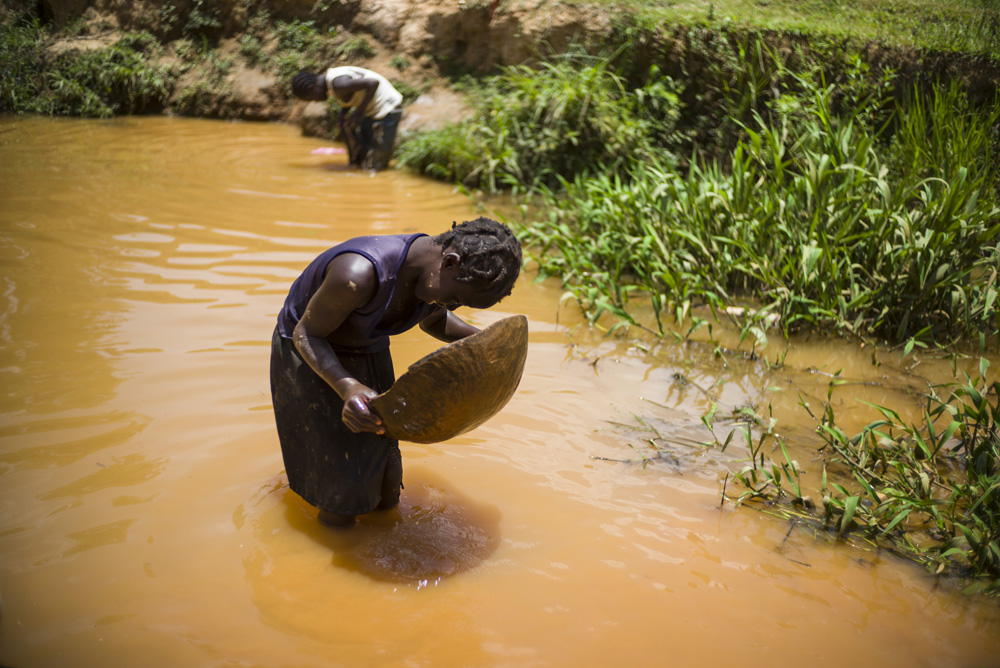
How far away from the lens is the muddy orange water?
184 cm

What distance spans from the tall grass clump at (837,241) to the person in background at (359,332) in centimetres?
186

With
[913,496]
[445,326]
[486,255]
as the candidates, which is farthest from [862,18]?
[486,255]

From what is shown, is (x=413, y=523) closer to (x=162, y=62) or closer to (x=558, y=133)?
(x=558, y=133)

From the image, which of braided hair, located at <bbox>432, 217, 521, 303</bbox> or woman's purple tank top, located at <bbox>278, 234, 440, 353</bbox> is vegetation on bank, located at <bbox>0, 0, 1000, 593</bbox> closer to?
braided hair, located at <bbox>432, 217, 521, 303</bbox>

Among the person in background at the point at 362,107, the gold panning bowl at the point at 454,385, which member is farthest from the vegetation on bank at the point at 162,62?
the gold panning bowl at the point at 454,385

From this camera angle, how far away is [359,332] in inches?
79.7

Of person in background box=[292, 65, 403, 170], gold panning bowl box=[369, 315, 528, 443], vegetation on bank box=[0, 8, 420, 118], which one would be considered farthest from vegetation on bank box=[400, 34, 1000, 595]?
vegetation on bank box=[0, 8, 420, 118]

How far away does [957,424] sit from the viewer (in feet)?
7.82

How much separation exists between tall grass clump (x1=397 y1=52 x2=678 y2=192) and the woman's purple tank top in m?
3.91

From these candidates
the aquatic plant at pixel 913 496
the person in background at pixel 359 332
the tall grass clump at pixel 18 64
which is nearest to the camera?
the person in background at pixel 359 332

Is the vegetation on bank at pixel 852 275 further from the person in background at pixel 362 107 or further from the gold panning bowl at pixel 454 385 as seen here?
the person in background at pixel 362 107

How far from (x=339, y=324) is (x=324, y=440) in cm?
38

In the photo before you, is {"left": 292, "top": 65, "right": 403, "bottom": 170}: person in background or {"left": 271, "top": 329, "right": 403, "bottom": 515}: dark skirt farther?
{"left": 292, "top": 65, "right": 403, "bottom": 170}: person in background

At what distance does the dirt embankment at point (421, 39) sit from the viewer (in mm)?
6797
